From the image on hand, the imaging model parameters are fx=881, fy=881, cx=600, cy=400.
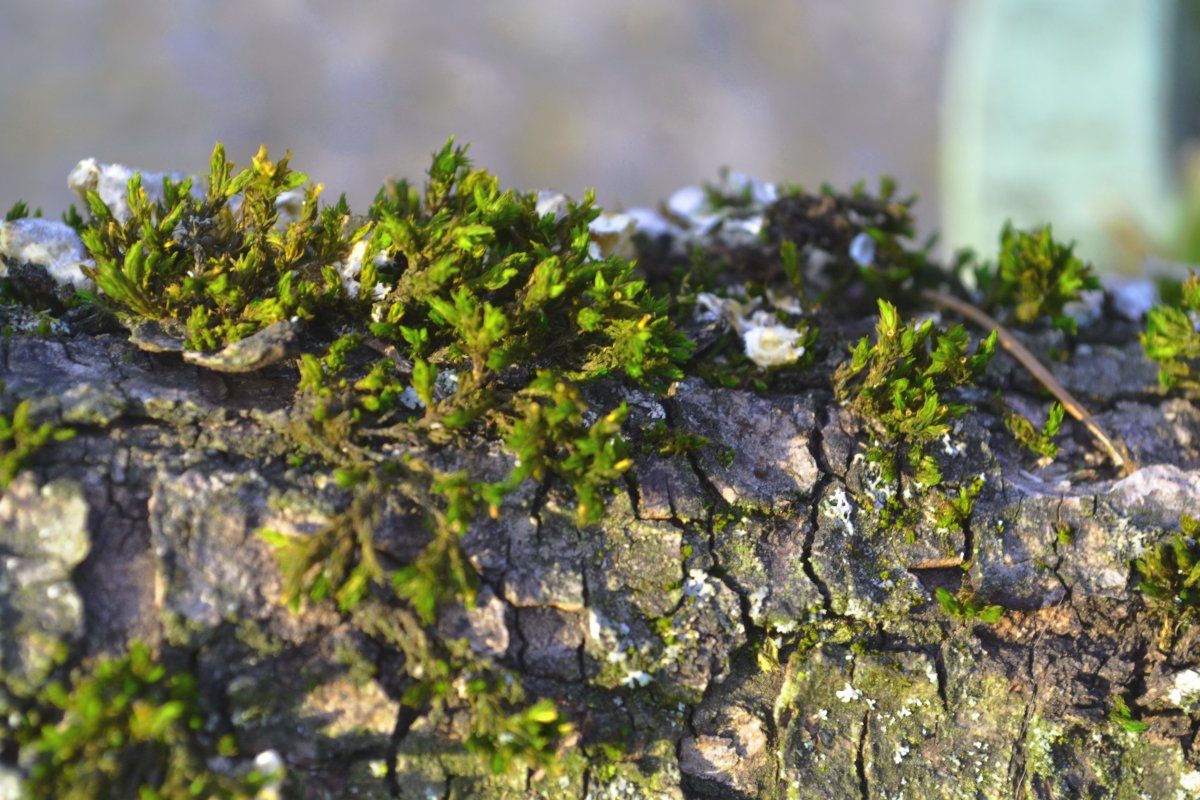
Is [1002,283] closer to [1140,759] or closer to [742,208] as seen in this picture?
[742,208]

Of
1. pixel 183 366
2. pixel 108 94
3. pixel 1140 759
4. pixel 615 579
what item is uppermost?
pixel 108 94

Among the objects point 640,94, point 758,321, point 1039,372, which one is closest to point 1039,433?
point 1039,372

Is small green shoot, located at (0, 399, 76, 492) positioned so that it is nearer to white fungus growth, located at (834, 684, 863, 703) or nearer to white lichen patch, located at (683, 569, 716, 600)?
white lichen patch, located at (683, 569, 716, 600)

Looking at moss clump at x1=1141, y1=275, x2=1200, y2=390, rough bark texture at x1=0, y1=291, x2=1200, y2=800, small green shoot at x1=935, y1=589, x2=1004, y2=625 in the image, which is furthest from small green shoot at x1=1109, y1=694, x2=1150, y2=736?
moss clump at x1=1141, y1=275, x2=1200, y2=390

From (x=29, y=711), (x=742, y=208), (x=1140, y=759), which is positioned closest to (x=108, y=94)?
(x=742, y=208)

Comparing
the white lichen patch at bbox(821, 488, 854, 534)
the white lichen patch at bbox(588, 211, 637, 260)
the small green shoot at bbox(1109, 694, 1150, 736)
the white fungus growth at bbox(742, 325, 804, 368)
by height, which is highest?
the white lichen patch at bbox(588, 211, 637, 260)

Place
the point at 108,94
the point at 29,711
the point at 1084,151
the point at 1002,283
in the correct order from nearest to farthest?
the point at 29,711 → the point at 1002,283 → the point at 1084,151 → the point at 108,94
